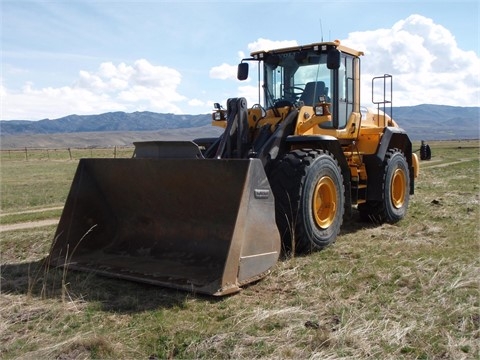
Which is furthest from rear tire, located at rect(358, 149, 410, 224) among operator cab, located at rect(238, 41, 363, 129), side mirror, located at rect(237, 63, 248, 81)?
side mirror, located at rect(237, 63, 248, 81)

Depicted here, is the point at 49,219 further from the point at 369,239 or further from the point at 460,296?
the point at 460,296

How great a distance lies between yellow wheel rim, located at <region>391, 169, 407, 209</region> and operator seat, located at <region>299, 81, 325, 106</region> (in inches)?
92.7

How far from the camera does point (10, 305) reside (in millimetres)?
4969

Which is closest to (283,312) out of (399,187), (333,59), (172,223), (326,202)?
(172,223)

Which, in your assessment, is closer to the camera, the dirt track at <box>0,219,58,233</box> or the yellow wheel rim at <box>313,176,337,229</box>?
the yellow wheel rim at <box>313,176,337,229</box>

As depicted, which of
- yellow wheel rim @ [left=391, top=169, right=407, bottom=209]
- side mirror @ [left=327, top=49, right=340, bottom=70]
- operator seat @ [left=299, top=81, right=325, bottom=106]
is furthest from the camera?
yellow wheel rim @ [left=391, top=169, right=407, bottom=209]

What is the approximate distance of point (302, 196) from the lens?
21.0 ft

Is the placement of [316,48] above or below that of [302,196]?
above

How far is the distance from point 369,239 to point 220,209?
2906 mm

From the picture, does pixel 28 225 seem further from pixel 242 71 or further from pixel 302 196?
pixel 302 196

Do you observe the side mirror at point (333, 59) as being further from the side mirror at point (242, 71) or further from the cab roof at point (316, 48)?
the side mirror at point (242, 71)

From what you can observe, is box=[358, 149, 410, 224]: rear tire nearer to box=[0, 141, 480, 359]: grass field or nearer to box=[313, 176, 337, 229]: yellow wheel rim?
box=[0, 141, 480, 359]: grass field

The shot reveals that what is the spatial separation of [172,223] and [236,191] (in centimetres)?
108

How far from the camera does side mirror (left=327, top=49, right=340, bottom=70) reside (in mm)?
7342
